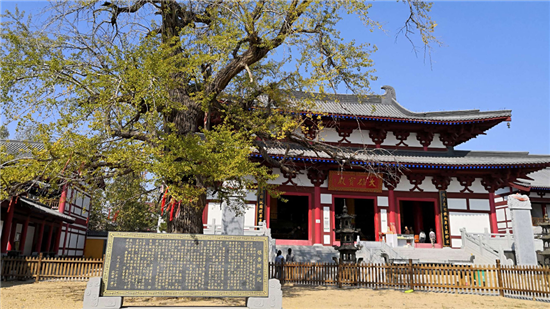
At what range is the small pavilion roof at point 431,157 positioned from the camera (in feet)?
51.7

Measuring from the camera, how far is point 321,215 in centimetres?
1736

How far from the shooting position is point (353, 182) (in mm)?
17906

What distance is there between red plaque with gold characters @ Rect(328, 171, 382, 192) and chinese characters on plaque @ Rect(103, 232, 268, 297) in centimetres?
1102

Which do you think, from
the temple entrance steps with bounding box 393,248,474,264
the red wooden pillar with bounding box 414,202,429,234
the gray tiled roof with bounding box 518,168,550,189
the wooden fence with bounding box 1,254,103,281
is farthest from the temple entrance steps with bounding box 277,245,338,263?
the gray tiled roof with bounding box 518,168,550,189

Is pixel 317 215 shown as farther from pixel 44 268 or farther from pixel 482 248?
pixel 44 268

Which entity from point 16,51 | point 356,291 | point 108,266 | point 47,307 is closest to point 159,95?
point 16,51

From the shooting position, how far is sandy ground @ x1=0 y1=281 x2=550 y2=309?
28.2ft

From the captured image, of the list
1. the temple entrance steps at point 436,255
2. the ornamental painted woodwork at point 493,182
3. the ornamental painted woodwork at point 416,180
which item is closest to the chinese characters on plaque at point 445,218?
the ornamental painted woodwork at point 416,180

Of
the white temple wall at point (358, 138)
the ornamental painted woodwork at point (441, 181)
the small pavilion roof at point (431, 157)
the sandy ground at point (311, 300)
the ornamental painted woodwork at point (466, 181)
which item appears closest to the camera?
the sandy ground at point (311, 300)

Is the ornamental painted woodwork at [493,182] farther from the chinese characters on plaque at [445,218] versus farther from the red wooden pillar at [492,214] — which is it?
the chinese characters on plaque at [445,218]

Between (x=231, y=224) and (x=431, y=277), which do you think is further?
(x=231, y=224)

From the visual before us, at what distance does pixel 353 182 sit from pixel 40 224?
17315 mm

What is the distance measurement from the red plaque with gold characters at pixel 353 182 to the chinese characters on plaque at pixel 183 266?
11.0 metres

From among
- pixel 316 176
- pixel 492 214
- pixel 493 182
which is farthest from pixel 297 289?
pixel 493 182
